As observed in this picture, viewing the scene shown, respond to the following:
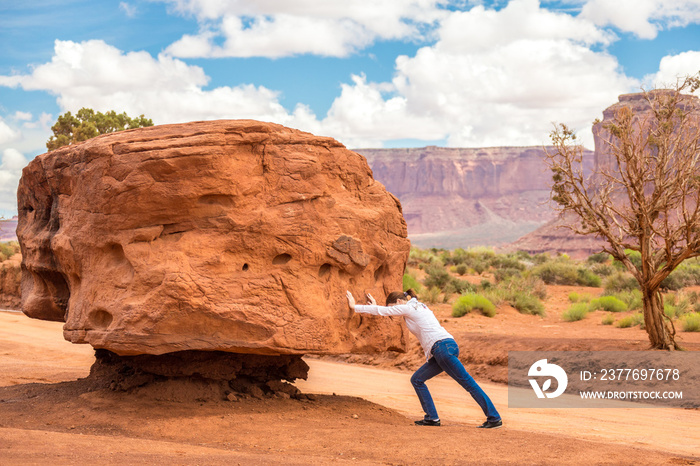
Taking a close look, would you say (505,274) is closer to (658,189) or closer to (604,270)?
(604,270)

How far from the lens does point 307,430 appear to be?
7020mm

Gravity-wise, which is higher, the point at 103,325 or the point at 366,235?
the point at 366,235

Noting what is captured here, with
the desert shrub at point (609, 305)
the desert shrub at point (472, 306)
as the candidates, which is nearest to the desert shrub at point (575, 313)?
the desert shrub at point (609, 305)

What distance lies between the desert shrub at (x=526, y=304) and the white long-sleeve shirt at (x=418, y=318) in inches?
632

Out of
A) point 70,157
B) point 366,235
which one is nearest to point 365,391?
point 366,235

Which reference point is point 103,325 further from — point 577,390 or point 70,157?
point 577,390

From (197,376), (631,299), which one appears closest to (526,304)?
(631,299)

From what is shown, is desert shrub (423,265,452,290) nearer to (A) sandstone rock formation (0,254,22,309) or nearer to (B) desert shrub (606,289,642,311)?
(B) desert shrub (606,289,642,311)

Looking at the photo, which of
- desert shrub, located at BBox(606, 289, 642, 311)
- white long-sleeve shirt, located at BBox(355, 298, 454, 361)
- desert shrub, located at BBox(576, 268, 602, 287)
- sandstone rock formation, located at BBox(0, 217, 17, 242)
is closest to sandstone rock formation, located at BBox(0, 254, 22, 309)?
sandstone rock formation, located at BBox(0, 217, 17, 242)

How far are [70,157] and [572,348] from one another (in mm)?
11835

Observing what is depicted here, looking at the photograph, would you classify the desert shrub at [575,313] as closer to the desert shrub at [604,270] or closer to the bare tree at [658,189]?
the bare tree at [658,189]

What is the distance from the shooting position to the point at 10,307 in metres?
23.2

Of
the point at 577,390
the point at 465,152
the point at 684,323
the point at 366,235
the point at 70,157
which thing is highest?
the point at 465,152

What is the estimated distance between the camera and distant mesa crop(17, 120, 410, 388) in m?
6.99
